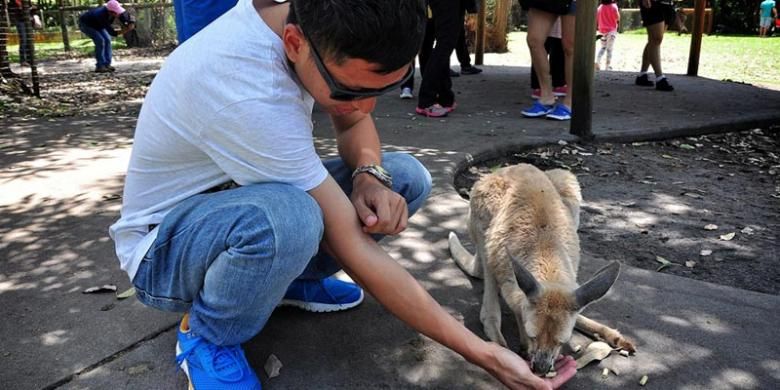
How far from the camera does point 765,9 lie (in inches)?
714

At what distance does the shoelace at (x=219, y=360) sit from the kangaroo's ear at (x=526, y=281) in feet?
2.52

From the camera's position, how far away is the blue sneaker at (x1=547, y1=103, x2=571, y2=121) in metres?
5.36

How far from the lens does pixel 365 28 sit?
1.28 metres

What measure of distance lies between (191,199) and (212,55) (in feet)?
1.19

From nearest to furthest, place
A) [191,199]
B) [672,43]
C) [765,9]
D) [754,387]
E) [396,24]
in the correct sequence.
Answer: [396,24], [191,199], [754,387], [672,43], [765,9]

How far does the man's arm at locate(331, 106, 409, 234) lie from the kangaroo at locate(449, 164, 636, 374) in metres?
0.37

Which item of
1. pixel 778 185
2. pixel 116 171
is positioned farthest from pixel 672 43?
pixel 116 171

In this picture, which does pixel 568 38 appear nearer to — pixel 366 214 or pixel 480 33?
pixel 366 214

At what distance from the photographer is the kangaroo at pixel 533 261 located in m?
1.77

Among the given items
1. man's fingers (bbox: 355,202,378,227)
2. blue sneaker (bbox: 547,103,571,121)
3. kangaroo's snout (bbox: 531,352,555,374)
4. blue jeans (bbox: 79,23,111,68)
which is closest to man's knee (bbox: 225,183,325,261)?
man's fingers (bbox: 355,202,378,227)

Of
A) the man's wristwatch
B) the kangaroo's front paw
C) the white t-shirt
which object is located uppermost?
the white t-shirt

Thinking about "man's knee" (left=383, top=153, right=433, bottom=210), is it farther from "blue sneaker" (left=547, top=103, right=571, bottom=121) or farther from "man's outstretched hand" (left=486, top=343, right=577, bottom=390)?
"blue sneaker" (left=547, top=103, right=571, bottom=121)

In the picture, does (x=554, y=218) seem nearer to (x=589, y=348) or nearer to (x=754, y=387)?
(x=589, y=348)

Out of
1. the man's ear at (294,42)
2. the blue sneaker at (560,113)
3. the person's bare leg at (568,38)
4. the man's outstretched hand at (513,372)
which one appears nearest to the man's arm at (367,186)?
the man's ear at (294,42)
